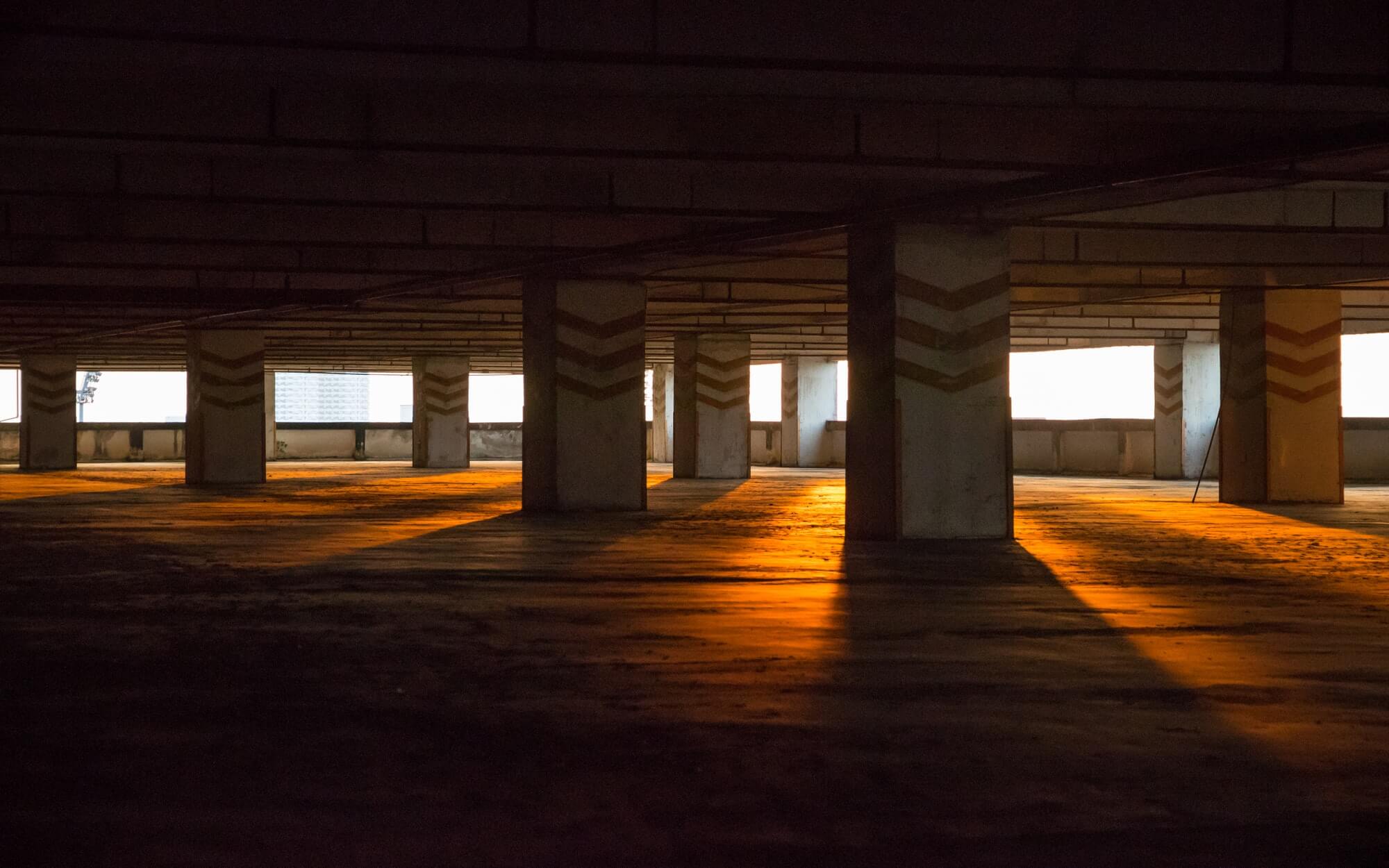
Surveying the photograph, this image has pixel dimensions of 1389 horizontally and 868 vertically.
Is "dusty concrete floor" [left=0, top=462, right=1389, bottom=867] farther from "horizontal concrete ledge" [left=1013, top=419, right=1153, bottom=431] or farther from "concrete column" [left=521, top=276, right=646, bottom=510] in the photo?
"horizontal concrete ledge" [left=1013, top=419, right=1153, bottom=431]

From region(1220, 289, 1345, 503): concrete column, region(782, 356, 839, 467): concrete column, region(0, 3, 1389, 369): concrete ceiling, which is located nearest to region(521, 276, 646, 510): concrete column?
region(0, 3, 1389, 369): concrete ceiling

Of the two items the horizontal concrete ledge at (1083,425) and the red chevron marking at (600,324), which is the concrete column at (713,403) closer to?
the horizontal concrete ledge at (1083,425)

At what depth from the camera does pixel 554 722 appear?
6.25 m

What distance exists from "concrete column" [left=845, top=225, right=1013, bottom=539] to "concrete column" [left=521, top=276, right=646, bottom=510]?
5.99 meters

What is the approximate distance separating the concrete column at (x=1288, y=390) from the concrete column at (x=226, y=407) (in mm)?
22753

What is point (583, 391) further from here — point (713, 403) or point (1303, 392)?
point (713, 403)

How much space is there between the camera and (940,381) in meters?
16.3

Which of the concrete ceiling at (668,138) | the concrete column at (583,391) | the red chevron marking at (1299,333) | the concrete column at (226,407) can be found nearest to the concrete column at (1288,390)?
the red chevron marking at (1299,333)

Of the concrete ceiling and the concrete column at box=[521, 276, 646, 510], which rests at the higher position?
the concrete ceiling

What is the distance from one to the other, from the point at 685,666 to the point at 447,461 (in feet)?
137

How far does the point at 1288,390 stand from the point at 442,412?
31.0m

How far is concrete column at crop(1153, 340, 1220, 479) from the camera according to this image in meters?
38.3

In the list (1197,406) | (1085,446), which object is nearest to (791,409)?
(1085,446)

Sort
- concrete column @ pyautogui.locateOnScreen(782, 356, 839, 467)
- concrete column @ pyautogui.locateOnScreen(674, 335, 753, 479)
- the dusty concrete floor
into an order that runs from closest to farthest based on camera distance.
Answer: the dusty concrete floor, concrete column @ pyautogui.locateOnScreen(674, 335, 753, 479), concrete column @ pyautogui.locateOnScreen(782, 356, 839, 467)
